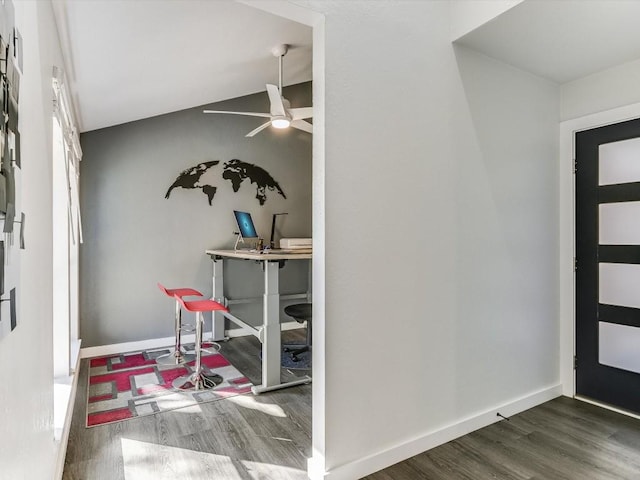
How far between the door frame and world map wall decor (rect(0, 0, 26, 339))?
319 centimetres

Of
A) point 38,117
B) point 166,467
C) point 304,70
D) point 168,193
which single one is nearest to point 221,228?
point 168,193

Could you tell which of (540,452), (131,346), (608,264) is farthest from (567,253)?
(131,346)

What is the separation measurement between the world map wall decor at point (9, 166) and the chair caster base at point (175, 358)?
109 inches

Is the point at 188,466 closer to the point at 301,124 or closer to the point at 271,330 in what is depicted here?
the point at 271,330

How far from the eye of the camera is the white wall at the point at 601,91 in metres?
2.47

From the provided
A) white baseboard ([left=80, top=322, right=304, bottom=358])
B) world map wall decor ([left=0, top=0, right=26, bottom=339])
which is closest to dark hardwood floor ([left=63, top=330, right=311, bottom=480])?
white baseboard ([left=80, top=322, right=304, bottom=358])

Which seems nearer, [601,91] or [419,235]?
[419,235]

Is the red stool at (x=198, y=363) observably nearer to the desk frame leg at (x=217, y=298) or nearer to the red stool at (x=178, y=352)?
the red stool at (x=178, y=352)

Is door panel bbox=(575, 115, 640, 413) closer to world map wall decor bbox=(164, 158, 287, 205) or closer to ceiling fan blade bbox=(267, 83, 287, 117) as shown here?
ceiling fan blade bbox=(267, 83, 287, 117)

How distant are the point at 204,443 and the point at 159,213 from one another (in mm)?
2566

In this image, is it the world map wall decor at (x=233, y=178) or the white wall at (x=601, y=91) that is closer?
the white wall at (x=601, y=91)

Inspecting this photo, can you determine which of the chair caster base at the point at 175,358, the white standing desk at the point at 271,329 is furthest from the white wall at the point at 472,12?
the chair caster base at the point at 175,358

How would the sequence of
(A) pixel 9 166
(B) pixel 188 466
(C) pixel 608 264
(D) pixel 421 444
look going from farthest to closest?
(C) pixel 608 264, (D) pixel 421 444, (B) pixel 188 466, (A) pixel 9 166

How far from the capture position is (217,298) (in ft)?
13.6
